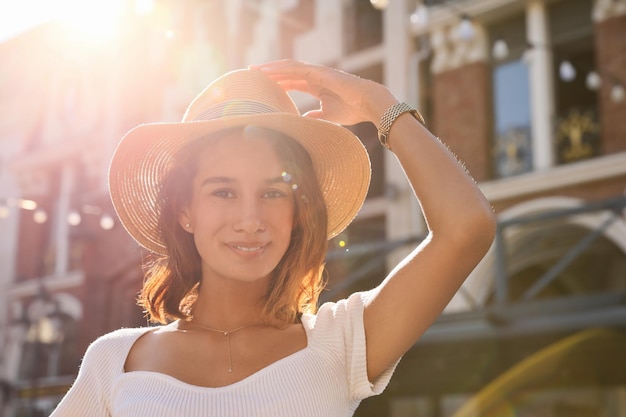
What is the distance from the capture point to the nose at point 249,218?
218cm

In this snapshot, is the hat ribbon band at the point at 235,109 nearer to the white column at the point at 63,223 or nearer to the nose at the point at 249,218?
the nose at the point at 249,218

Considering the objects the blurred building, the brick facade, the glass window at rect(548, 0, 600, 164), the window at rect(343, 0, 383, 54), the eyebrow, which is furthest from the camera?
the window at rect(343, 0, 383, 54)

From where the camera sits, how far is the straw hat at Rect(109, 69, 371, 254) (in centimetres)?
236

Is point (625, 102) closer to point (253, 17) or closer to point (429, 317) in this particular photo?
point (253, 17)

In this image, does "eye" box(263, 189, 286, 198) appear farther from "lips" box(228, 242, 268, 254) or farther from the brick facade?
the brick facade

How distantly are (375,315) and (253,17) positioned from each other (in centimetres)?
1317

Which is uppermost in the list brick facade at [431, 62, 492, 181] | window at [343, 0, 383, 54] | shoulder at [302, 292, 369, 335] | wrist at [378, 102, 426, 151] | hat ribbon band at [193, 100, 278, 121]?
window at [343, 0, 383, 54]

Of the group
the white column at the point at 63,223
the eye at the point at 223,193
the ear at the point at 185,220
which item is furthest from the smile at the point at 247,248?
the white column at the point at 63,223

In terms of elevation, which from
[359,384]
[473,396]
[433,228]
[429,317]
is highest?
[433,228]

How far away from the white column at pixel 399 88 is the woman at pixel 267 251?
904 cm

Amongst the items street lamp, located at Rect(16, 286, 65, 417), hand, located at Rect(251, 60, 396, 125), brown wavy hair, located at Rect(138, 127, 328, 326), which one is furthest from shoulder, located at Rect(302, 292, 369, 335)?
street lamp, located at Rect(16, 286, 65, 417)

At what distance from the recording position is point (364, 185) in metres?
2.61

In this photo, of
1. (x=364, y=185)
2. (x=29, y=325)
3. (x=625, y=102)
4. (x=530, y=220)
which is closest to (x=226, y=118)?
(x=364, y=185)

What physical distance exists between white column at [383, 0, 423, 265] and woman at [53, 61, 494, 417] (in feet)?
29.6
